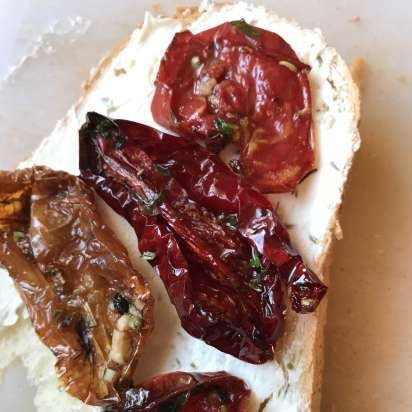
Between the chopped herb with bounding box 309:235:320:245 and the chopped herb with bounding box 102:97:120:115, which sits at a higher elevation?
the chopped herb with bounding box 102:97:120:115

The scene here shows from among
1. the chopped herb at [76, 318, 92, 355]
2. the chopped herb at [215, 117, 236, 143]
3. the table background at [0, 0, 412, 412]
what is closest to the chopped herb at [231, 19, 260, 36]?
the chopped herb at [215, 117, 236, 143]

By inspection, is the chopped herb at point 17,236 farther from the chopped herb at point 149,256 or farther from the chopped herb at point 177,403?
the chopped herb at point 177,403

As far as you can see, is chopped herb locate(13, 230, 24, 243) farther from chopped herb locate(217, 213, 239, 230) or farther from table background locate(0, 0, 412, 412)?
chopped herb locate(217, 213, 239, 230)

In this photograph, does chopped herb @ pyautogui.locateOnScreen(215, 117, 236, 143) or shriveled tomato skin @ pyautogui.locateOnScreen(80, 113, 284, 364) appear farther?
chopped herb @ pyautogui.locateOnScreen(215, 117, 236, 143)

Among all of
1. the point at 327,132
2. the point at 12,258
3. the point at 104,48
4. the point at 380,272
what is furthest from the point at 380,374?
the point at 104,48

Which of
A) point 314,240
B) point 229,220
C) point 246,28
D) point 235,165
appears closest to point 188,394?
point 229,220

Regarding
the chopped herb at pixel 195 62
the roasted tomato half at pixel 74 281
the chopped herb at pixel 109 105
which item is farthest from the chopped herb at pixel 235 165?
the chopped herb at pixel 109 105
